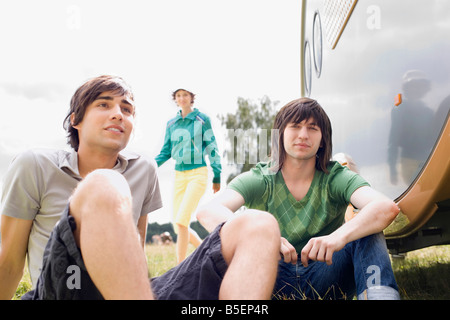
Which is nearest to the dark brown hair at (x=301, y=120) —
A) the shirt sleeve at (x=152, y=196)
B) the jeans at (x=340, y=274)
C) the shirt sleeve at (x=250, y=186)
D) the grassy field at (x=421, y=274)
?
the shirt sleeve at (x=250, y=186)

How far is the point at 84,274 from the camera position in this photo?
40.7 inches

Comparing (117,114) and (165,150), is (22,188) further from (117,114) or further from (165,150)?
(165,150)

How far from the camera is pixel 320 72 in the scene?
4008 mm

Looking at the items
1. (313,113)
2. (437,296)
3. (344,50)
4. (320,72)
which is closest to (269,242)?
(313,113)

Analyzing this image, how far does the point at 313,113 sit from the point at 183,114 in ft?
6.91

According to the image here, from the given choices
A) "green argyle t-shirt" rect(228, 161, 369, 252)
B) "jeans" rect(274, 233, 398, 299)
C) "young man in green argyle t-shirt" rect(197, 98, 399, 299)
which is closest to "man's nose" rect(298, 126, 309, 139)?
"young man in green argyle t-shirt" rect(197, 98, 399, 299)

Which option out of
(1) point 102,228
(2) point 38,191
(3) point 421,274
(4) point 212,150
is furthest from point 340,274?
(4) point 212,150

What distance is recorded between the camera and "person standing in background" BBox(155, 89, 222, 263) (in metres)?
3.70

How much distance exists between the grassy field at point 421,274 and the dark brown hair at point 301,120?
108cm

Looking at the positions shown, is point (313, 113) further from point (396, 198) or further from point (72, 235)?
point (72, 235)

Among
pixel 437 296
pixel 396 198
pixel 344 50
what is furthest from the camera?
pixel 344 50

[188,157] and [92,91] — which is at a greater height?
[92,91]

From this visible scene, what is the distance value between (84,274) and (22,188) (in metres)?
0.52

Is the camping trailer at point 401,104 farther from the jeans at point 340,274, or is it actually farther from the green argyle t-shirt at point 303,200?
the jeans at point 340,274
